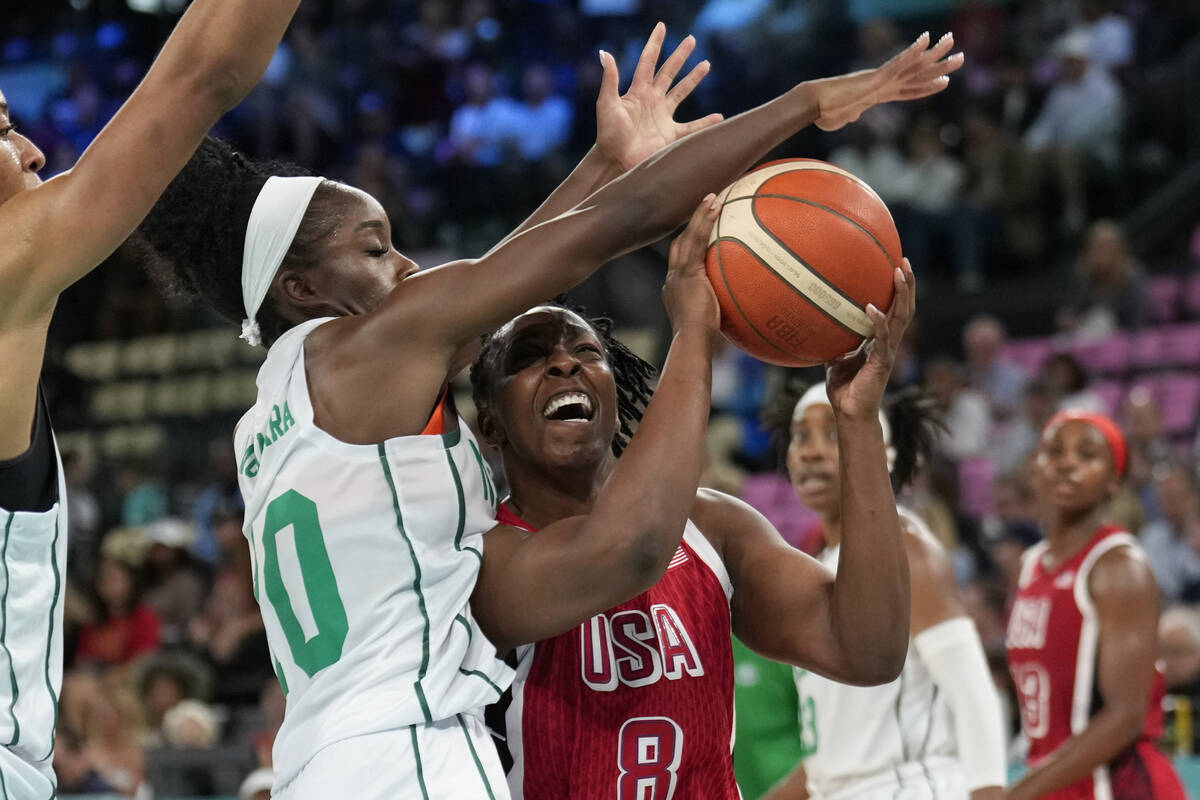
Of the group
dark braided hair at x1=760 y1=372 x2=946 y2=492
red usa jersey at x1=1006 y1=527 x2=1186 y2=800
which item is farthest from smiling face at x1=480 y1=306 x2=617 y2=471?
red usa jersey at x1=1006 y1=527 x2=1186 y2=800

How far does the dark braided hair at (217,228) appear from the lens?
2.90 metres

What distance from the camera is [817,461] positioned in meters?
4.75

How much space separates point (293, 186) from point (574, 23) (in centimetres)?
1240

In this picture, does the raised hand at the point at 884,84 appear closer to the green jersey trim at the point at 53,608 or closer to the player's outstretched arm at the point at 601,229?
the player's outstretched arm at the point at 601,229

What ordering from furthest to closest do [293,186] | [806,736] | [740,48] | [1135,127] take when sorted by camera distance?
[740,48] → [1135,127] → [806,736] → [293,186]

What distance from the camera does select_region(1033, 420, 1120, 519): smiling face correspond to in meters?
5.49

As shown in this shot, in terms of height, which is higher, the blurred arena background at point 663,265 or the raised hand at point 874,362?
the blurred arena background at point 663,265

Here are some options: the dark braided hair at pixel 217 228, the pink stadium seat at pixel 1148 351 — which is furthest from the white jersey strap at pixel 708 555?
the pink stadium seat at pixel 1148 351

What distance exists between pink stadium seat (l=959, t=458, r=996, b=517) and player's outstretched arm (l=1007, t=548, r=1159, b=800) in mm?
4404

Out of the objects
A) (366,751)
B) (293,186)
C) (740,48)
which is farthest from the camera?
(740,48)

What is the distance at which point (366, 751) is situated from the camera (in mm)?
2625

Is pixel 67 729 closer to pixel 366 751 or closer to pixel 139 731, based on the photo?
pixel 139 731

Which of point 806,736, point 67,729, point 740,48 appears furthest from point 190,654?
point 740,48

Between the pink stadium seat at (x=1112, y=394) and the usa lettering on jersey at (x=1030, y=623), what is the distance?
480 cm
